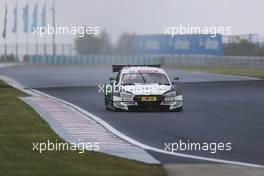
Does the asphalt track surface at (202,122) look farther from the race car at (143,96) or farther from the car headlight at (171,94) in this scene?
the car headlight at (171,94)

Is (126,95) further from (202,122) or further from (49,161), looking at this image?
(49,161)

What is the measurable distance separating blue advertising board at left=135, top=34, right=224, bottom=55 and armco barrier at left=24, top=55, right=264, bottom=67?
105cm

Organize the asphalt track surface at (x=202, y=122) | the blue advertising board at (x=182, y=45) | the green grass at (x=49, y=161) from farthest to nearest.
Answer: the blue advertising board at (x=182, y=45) < the asphalt track surface at (x=202, y=122) < the green grass at (x=49, y=161)

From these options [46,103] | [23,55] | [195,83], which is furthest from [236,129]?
[23,55]

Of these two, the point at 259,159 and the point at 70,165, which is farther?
the point at 259,159

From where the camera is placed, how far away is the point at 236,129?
57.5 feet

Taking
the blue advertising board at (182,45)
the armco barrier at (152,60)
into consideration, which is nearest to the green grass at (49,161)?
the armco barrier at (152,60)

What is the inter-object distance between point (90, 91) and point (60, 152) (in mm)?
22158

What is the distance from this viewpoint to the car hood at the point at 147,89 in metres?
22.7

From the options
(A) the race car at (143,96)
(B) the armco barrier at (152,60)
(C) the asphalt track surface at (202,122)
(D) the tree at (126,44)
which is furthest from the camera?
(D) the tree at (126,44)

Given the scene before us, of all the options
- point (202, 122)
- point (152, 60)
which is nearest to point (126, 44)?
point (152, 60)

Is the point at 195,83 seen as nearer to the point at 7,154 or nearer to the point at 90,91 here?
the point at 90,91

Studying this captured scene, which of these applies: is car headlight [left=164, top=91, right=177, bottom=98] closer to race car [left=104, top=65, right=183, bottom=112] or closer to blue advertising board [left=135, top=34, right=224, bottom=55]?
race car [left=104, top=65, right=183, bottom=112]

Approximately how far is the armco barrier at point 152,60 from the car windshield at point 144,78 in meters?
44.9
